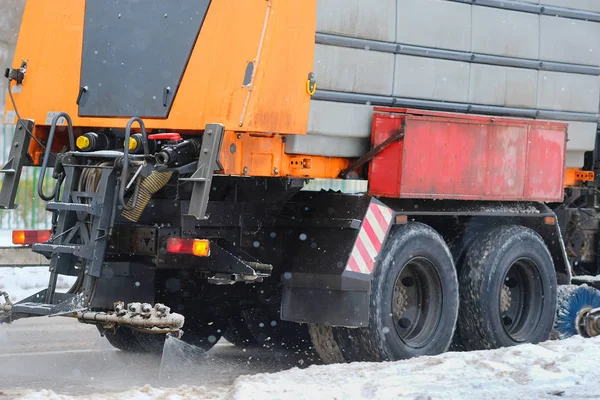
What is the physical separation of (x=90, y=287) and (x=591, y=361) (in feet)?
11.4

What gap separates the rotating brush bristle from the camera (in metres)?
9.88

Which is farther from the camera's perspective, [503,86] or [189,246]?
[503,86]

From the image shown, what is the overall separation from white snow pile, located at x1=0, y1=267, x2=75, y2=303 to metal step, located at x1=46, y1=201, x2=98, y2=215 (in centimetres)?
404

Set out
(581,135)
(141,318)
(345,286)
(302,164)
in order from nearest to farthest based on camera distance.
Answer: (141,318) < (302,164) < (345,286) < (581,135)

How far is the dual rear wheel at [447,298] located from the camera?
8.23 metres

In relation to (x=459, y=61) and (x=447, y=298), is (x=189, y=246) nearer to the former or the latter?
(x=447, y=298)

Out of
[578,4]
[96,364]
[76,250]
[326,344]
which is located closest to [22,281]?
[96,364]

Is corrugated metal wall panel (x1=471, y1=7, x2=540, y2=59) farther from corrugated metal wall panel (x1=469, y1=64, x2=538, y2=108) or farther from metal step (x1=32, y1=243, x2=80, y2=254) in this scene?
→ metal step (x1=32, y1=243, x2=80, y2=254)

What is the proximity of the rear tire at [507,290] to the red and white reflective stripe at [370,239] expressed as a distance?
4.11ft

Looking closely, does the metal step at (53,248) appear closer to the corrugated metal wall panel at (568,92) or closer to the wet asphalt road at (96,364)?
the wet asphalt road at (96,364)

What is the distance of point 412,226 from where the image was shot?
28.0 feet

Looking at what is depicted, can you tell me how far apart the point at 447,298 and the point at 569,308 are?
5.53 ft

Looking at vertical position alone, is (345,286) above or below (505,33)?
below

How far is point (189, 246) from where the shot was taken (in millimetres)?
7457
